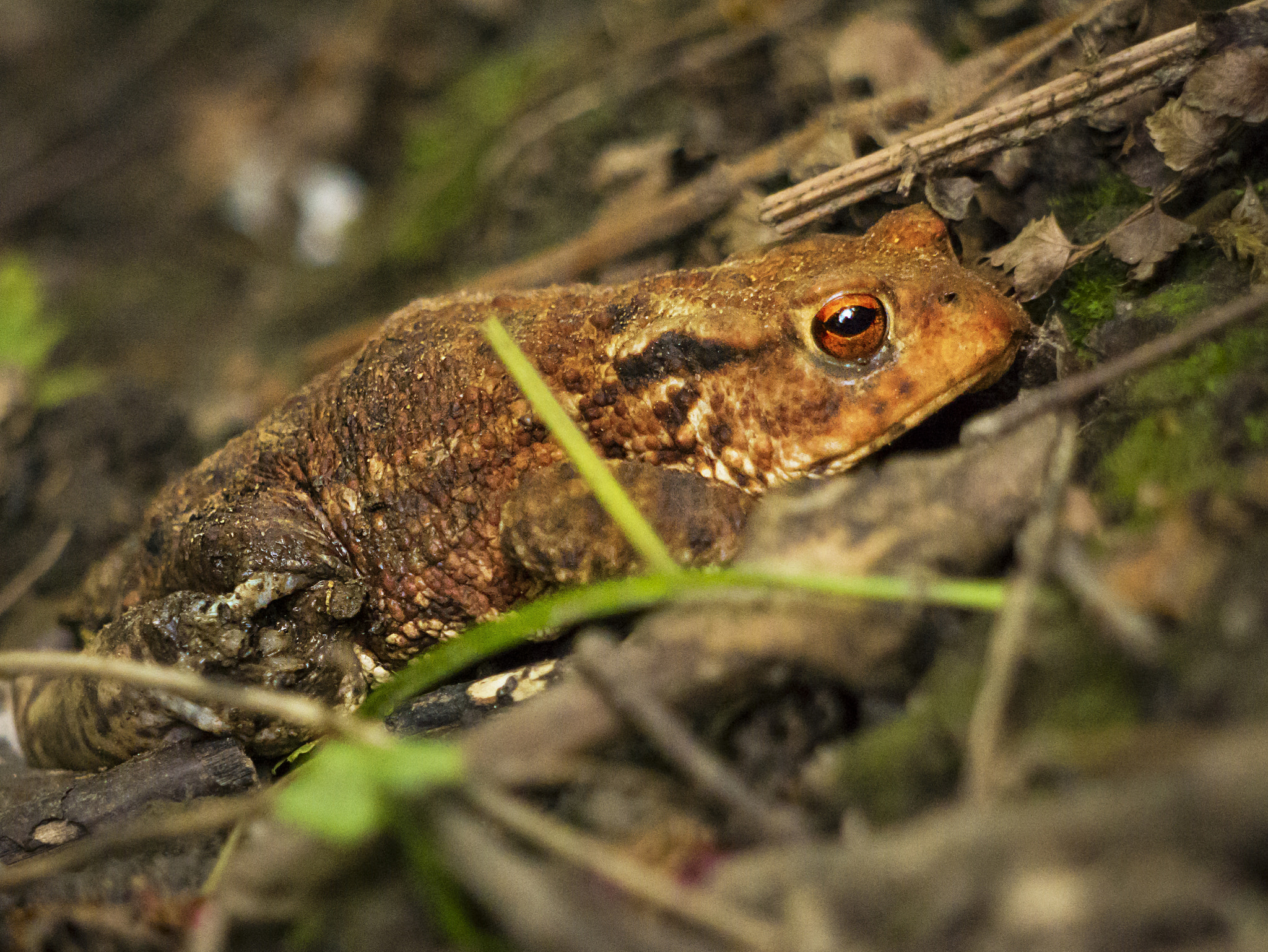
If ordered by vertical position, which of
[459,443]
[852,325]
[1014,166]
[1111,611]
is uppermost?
[459,443]

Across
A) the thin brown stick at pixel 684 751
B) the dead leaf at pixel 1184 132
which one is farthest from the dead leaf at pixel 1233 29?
the thin brown stick at pixel 684 751

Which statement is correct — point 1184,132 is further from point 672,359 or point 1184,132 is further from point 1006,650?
point 1006,650

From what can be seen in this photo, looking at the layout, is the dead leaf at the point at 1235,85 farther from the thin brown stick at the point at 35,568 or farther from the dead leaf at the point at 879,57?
the thin brown stick at the point at 35,568

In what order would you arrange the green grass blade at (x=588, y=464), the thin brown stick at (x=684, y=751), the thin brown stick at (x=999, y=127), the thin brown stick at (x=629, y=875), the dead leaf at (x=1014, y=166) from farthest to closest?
the dead leaf at (x=1014, y=166)
the thin brown stick at (x=999, y=127)
the green grass blade at (x=588, y=464)
the thin brown stick at (x=684, y=751)
the thin brown stick at (x=629, y=875)

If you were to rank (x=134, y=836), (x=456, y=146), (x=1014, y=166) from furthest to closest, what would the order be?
1. (x=456, y=146)
2. (x=1014, y=166)
3. (x=134, y=836)

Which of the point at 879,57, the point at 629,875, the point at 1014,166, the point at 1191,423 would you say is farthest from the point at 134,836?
the point at 879,57

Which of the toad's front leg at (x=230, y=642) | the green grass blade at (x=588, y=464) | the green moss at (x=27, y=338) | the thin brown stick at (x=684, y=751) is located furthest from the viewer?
the green moss at (x=27, y=338)
